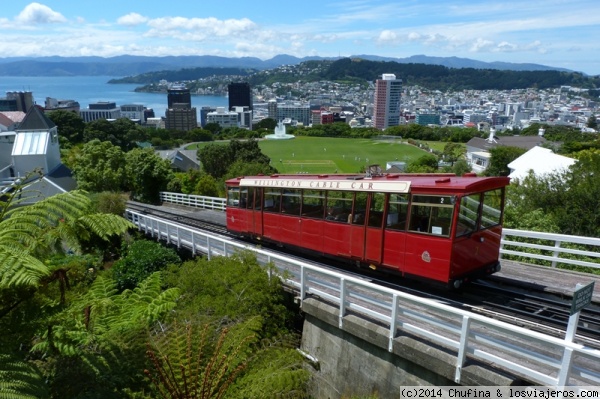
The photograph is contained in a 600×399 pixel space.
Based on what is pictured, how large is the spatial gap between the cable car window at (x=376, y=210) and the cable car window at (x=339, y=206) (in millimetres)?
715

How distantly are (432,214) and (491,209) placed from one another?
173cm

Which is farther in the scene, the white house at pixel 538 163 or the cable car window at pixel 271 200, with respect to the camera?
the white house at pixel 538 163

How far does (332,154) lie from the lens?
10831 centimetres

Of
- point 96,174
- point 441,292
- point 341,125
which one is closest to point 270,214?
point 441,292

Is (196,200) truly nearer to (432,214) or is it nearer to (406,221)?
(406,221)

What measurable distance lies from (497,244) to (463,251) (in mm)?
1557

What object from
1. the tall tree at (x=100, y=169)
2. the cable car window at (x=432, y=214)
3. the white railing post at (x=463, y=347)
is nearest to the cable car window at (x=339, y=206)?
the cable car window at (x=432, y=214)

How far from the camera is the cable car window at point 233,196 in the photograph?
16984 millimetres

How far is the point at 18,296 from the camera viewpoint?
621cm

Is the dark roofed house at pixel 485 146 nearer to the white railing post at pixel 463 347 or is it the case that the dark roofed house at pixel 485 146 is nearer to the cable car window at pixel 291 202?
the cable car window at pixel 291 202

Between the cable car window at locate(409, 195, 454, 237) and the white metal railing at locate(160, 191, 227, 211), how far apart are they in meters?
18.8

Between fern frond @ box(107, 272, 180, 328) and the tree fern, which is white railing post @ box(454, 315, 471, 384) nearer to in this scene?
the tree fern

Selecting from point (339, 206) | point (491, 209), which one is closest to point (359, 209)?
point (339, 206)

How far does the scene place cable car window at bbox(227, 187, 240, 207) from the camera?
1698cm
